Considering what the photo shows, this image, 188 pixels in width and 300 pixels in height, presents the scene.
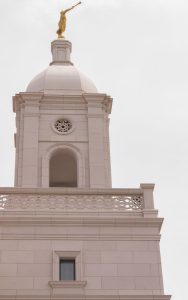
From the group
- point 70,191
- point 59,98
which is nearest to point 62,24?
point 59,98

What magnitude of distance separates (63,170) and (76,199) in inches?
255

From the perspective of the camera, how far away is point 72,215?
27.4m

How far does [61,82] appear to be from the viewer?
34094mm

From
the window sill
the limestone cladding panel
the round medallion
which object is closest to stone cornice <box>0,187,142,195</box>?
the limestone cladding panel

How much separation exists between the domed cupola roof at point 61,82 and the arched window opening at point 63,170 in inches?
110

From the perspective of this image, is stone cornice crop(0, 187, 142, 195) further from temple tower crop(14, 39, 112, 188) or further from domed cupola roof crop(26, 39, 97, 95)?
domed cupola roof crop(26, 39, 97, 95)

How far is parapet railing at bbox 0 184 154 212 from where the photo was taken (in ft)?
91.2

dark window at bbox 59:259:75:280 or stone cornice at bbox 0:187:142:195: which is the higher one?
stone cornice at bbox 0:187:142:195

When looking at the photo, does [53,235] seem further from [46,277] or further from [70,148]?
[70,148]

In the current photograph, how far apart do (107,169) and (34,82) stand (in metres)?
5.78

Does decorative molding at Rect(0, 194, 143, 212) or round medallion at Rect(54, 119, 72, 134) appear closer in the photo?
decorative molding at Rect(0, 194, 143, 212)

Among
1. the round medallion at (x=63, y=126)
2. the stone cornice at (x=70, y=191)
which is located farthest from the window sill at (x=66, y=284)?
the round medallion at (x=63, y=126)

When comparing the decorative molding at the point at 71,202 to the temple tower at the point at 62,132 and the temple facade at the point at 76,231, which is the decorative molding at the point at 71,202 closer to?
the temple facade at the point at 76,231

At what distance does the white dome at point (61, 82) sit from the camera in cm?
3378
